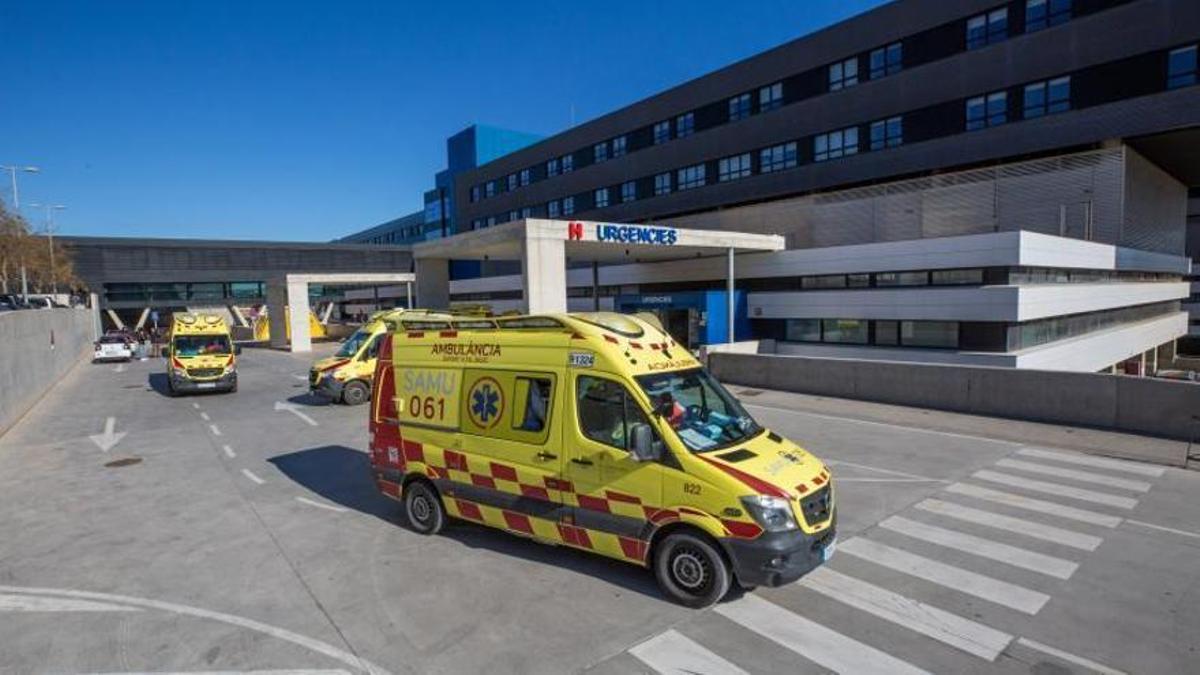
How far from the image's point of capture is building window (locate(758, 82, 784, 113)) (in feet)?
123

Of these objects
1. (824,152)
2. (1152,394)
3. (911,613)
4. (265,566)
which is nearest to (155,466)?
(265,566)

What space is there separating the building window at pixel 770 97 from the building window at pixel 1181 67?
683 inches

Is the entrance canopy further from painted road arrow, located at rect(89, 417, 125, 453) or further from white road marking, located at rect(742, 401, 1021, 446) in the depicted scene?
painted road arrow, located at rect(89, 417, 125, 453)

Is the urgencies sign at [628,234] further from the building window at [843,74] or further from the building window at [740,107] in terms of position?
the building window at [740,107]

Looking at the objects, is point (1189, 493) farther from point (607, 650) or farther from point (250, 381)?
point (250, 381)

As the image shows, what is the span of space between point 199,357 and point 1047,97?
3532 cm

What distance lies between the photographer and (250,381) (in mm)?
25719

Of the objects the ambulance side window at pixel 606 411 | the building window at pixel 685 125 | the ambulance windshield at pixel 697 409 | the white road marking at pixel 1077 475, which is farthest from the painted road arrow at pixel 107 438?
the building window at pixel 685 125

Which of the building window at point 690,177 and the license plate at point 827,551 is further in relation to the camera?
the building window at point 690,177

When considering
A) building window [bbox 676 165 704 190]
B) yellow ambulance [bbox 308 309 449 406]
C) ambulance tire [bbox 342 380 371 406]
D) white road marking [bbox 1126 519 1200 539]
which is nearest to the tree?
yellow ambulance [bbox 308 309 449 406]

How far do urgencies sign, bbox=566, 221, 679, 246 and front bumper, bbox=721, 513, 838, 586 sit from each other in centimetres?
1660

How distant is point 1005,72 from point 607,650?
108 ft

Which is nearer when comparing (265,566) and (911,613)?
(911,613)

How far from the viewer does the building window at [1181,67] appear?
2483cm
